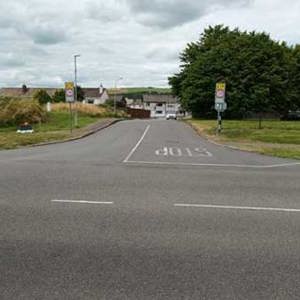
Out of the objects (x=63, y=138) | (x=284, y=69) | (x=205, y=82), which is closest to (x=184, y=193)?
(x=63, y=138)

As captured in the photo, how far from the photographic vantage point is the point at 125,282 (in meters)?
4.81

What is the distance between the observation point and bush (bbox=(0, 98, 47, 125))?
40938 millimetres

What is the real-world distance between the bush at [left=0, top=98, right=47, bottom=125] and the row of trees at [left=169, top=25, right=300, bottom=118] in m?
25.0

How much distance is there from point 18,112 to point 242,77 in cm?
3087

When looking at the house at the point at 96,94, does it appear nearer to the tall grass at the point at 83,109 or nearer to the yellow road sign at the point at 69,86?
the tall grass at the point at 83,109

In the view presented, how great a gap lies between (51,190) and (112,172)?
11.6 feet

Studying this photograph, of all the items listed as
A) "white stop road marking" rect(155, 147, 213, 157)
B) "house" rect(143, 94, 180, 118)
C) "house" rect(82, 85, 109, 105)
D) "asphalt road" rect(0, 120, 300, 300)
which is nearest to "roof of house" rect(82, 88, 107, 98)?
"house" rect(82, 85, 109, 105)

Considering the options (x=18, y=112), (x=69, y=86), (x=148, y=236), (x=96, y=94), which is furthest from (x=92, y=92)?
(x=148, y=236)

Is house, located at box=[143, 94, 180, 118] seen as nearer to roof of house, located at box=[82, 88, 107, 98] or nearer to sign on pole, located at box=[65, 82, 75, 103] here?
roof of house, located at box=[82, 88, 107, 98]

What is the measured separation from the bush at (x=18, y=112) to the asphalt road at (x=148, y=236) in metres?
29.5

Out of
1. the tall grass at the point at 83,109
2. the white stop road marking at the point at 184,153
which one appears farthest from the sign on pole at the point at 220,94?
the tall grass at the point at 83,109

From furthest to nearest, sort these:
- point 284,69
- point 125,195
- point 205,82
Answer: point 284,69 < point 205,82 < point 125,195

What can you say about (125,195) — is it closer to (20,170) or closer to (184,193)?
(184,193)

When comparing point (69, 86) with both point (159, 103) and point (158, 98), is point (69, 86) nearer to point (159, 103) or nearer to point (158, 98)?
point (159, 103)
